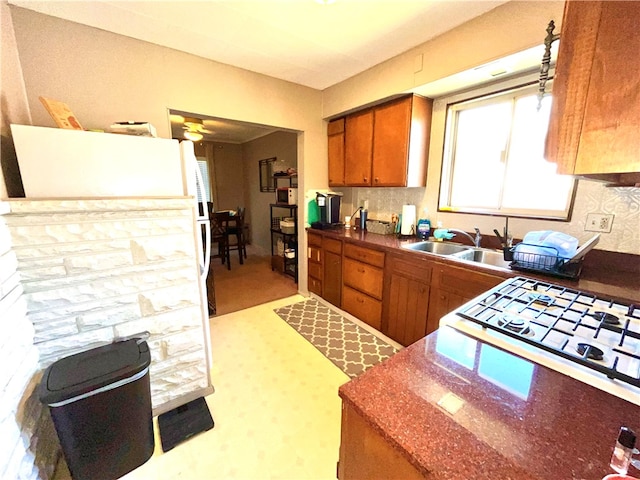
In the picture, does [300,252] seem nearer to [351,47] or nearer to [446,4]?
[351,47]

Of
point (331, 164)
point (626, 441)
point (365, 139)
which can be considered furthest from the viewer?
point (331, 164)

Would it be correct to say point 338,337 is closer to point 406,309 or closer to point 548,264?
point 406,309

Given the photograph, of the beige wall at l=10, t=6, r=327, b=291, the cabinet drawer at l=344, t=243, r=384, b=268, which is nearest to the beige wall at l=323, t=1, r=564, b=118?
the beige wall at l=10, t=6, r=327, b=291

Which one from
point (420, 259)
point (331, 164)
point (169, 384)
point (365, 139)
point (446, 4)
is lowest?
point (169, 384)

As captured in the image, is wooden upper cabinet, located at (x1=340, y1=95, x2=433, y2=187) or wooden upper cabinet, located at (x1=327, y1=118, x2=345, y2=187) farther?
wooden upper cabinet, located at (x1=327, y1=118, x2=345, y2=187)

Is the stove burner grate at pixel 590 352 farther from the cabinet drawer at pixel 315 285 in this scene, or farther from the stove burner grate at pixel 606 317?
the cabinet drawer at pixel 315 285

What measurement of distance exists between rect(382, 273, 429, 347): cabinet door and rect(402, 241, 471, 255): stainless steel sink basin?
0.32 meters

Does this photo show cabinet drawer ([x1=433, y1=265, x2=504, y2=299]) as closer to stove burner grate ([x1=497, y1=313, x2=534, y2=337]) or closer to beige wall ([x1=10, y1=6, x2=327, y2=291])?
stove burner grate ([x1=497, y1=313, x2=534, y2=337])

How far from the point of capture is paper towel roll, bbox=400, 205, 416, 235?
2554 mm

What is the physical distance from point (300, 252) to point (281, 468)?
228 centimetres

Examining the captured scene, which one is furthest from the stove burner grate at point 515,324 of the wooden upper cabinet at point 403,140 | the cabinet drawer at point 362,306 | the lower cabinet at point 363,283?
the wooden upper cabinet at point 403,140

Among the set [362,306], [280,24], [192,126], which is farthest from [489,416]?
[192,126]

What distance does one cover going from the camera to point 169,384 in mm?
1610

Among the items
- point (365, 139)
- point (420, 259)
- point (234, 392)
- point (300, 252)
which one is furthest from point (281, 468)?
point (365, 139)
